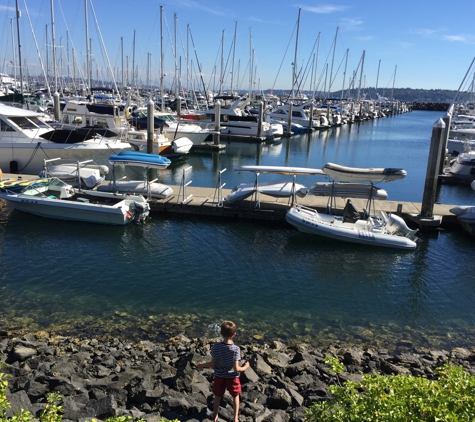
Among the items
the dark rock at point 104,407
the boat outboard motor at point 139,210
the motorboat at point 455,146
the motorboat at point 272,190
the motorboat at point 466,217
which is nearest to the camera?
the dark rock at point 104,407

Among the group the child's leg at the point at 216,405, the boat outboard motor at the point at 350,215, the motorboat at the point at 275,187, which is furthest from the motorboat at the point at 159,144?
the child's leg at the point at 216,405

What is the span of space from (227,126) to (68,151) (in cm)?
2805

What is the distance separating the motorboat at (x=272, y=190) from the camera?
812 inches

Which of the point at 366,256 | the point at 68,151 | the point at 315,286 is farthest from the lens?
the point at 68,151

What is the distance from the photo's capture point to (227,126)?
5362 cm

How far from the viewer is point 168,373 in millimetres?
8711

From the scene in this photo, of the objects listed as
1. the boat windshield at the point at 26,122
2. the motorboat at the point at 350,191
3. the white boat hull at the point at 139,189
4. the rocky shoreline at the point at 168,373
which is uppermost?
the boat windshield at the point at 26,122

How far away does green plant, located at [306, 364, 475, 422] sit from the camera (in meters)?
4.52

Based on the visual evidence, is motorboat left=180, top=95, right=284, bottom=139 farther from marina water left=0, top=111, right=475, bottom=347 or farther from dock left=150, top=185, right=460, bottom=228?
marina water left=0, top=111, right=475, bottom=347

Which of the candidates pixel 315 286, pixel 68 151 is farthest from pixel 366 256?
pixel 68 151

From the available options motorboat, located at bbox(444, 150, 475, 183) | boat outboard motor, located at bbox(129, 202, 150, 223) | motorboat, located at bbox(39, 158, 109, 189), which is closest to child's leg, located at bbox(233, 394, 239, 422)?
boat outboard motor, located at bbox(129, 202, 150, 223)

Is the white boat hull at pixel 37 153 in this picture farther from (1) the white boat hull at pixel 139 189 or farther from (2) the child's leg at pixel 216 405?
(2) the child's leg at pixel 216 405

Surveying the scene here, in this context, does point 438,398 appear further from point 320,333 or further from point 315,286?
point 315,286

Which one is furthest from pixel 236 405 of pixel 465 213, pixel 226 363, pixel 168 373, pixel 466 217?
pixel 465 213
